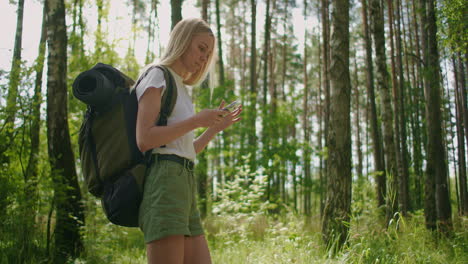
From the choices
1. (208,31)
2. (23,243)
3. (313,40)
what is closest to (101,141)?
(208,31)

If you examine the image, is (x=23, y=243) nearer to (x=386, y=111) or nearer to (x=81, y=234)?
(x=81, y=234)

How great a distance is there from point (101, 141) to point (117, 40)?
7.92 metres

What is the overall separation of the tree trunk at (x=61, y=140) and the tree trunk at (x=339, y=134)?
11.1 feet

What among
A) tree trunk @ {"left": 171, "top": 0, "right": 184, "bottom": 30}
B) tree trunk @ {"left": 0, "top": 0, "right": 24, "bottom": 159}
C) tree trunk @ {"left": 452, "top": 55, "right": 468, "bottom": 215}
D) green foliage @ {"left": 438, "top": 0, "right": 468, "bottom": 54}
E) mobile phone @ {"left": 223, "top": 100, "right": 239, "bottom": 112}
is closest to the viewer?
mobile phone @ {"left": 223, "top": 100, "right": 239, "bottom": 112}

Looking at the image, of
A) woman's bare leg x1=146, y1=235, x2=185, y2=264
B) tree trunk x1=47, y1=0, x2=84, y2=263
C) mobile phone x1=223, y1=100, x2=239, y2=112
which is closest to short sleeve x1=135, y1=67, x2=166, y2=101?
mobile phone x1=223, y1=100, x2=239, y2=112

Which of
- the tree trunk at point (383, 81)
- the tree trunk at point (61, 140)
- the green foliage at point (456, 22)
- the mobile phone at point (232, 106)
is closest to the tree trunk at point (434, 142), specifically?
the green foliage at point (456, 22)

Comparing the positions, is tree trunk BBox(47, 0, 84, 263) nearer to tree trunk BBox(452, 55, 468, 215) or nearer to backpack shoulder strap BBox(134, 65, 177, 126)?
backpack shoulder strap BBox(134, 65, 177, 126)

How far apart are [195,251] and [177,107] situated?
2.23 feet

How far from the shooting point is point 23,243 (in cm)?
462

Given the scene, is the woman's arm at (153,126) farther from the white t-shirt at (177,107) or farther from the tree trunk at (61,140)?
the tree trunk at (61,140)

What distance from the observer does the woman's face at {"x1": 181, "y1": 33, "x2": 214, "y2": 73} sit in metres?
1.76

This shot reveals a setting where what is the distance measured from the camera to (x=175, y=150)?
1652 mm

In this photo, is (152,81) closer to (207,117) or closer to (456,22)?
(207,117)

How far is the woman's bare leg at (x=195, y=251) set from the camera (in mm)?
1796
